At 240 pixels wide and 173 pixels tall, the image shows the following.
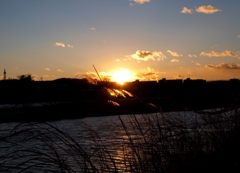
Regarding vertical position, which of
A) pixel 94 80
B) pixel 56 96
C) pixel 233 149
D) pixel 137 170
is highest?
pixel 56 96

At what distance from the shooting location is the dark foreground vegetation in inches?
218

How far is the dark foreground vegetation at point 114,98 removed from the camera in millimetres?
5531

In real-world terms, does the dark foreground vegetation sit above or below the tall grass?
above

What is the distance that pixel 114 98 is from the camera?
732 cm

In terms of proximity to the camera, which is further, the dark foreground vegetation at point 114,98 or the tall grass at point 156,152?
the dark foreground vegetation at point 114,98

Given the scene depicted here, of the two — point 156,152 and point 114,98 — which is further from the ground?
point 114,98

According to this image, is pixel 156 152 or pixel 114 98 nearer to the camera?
pixel 156 152

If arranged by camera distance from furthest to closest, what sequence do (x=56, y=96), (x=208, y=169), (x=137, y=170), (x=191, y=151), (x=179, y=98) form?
1. (x=56, y=96)
2. (x=179, y=98)
3. (x=191, y=151)
4. (x=137, y=170)
5. (x=208, y=169)

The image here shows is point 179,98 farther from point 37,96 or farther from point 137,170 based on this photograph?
point 37,96

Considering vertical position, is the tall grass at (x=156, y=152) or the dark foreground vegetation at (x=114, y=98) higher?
the dark foreground vegetation at (x=114, y=98)

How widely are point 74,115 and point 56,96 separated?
28.9m

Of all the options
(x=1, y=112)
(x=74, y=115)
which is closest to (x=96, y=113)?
(x=74, y=115)

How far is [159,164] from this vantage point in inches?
189

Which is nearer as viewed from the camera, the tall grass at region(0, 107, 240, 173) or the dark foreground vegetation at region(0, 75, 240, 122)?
the tall grass at region(0, 107, 240, 173)
